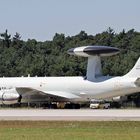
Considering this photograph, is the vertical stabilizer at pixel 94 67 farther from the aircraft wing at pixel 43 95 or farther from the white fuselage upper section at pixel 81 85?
the aircraft wing at pixel 43 95

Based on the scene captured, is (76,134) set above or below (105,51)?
below

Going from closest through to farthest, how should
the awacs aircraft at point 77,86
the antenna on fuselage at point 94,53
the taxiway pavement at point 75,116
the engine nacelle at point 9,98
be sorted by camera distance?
the taxiway pavement at point 75,116 → the awacs aircraft at point 77,86 → the engine nacelle at point 9,98 → the antenna on fuselage at point 94,53

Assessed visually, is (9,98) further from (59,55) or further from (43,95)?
(59,55)

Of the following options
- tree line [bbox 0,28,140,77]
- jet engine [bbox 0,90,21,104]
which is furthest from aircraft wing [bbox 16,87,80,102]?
tree line [bbox 0,28,140,77]

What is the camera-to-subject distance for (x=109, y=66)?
4459 inches

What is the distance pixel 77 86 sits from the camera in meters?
84.3

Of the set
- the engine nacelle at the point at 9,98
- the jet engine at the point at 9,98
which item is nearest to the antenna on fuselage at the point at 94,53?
the jet engine at the point at 9,98

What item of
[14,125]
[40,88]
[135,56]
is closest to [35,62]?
[135,56]

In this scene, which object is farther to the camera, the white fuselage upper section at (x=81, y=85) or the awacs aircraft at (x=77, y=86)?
the awacs aircraft at (x=77, y=86)

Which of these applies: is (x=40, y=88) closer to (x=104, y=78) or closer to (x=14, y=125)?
(x=104, y=78)

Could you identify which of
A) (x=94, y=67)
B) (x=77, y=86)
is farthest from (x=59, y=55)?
(x=77, y=86)

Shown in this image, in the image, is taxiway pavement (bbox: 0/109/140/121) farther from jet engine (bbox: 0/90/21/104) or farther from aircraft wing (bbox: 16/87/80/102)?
aircraft wing (bbox: 16/87/80/102)

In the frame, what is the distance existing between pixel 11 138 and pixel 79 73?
78942mm

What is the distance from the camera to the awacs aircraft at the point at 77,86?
8181 centimetres
